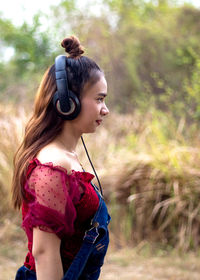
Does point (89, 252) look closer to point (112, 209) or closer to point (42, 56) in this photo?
point (112, 209)

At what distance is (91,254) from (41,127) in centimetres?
56

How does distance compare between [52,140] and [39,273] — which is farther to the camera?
[52,140]

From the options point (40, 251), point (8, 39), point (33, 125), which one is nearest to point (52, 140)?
point (33, 125)

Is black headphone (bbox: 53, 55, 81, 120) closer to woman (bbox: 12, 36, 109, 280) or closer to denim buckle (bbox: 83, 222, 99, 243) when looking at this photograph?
woman (bbox: 12, 36, 109, 280)

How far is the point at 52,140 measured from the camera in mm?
1672

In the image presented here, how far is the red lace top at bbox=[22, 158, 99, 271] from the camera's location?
1.44 metres

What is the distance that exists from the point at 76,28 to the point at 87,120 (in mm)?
11513

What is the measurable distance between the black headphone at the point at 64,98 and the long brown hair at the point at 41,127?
2.4 inches

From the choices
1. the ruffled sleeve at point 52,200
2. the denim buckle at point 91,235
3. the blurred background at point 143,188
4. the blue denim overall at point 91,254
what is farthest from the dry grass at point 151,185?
the ruffled sleeve at point 52,200

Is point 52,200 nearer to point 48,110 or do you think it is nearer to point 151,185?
point 48,110

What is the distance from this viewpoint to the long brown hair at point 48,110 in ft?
5.47

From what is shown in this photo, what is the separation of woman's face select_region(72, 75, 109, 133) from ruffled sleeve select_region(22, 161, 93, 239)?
289mm

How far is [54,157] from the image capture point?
153 centimetres

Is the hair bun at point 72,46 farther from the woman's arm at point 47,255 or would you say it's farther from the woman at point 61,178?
the woman's arm at point 47,255
